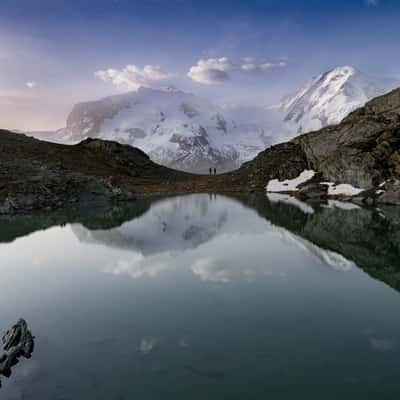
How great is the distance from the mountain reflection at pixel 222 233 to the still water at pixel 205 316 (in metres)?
0.36

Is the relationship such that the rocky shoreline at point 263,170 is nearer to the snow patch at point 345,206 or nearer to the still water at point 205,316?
the snow patch at point 345,206

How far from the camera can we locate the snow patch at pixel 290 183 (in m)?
120

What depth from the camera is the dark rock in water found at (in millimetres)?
14751

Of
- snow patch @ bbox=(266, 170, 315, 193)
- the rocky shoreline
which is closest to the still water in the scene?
the rocky shoreline

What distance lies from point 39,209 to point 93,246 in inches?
1549

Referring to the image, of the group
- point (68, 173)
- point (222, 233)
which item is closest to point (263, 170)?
point (68, 173)

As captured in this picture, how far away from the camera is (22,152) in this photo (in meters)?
135

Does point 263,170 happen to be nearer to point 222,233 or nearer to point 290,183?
point 290,183

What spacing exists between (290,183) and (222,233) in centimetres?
8238

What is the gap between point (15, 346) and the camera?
15758 mm

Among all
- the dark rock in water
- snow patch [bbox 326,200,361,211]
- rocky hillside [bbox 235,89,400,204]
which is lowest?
the dark rock in water

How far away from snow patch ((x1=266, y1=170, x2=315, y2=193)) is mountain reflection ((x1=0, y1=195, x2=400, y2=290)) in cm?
4456

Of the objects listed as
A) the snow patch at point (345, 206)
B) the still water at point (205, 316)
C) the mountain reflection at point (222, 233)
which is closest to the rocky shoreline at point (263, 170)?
the snow patch at point (345, 206)

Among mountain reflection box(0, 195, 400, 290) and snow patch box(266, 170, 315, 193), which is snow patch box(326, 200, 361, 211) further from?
snow patch box(266, 170, 315, 193)
